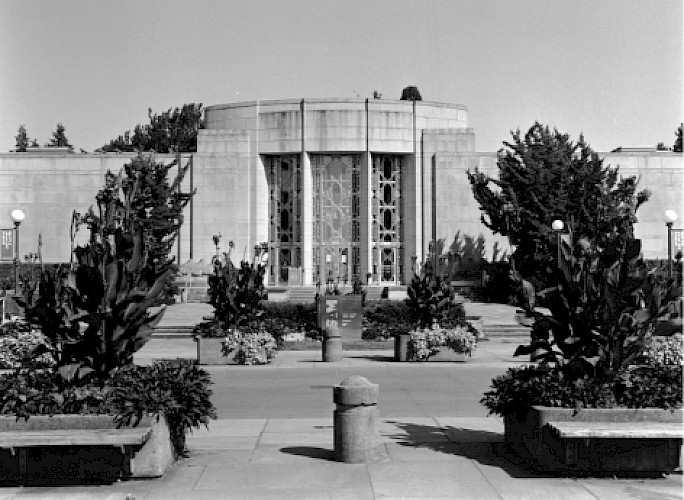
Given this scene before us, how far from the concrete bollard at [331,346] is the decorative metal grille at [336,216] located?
112ft

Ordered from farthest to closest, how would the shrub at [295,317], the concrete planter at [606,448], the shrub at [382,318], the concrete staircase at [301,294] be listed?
the concrete staircase at [301,294], the shrub at [295,317], the shrub at [382,318], the concrete planter at [606,448]

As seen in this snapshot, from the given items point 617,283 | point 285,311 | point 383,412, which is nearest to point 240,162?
point 285,311

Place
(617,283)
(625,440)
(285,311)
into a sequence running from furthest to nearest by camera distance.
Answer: (285,311), (617,283), (625,440)

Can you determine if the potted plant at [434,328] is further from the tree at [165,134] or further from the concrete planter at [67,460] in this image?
the tree at [165,134]

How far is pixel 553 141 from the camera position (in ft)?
177

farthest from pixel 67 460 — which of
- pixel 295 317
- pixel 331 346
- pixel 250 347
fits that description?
pixel 295 317

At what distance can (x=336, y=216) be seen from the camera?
2355 inches

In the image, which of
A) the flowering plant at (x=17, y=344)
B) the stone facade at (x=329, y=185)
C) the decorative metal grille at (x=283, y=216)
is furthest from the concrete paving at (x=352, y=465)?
the decorative metal grille at (x=283, y=216)

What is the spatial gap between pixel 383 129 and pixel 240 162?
28.9ft

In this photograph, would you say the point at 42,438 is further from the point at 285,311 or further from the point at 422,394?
the point at 285,311

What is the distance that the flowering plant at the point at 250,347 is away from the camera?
24.5 metres

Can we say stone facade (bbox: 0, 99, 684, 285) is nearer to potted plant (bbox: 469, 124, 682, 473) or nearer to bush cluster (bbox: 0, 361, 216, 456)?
potted plant (bbox: 469, 124, 682, 473)

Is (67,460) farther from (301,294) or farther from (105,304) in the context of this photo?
(301,294)

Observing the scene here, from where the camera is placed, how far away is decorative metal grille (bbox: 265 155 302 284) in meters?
60.2
